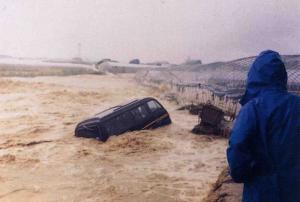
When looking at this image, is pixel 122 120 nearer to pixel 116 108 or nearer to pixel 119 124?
pixel 119 124

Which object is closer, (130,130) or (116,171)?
(116,171)

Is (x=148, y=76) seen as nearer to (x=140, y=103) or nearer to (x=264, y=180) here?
(x=140, y=103)

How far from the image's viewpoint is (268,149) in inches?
91.9

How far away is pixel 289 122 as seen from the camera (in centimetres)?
232

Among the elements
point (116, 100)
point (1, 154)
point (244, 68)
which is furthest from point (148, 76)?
point (1, 154)

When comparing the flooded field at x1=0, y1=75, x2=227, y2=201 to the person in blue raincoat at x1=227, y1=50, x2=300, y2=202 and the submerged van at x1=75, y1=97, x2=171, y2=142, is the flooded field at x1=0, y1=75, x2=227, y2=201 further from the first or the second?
the person in blue raincoat at x1=227, y1=50, x2=300, y2=202

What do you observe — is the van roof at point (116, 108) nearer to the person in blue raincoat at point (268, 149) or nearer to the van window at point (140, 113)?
the van window at point (140, 113)

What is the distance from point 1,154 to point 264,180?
8.63 meters

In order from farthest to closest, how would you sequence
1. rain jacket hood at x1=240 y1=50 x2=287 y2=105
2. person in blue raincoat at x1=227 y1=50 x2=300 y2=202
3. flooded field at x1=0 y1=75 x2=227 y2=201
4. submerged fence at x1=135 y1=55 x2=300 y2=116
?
1. submerged fence at x1=135 y1=55 x2=300 y2=116
2. flooded field at x1=0 y1=75 x2=227 y2=201
3. rain jacket hood at x1=240 y1=50 x2=287 y2=105
4. person in blue raincoat at x1=227 y1=50 x2=300 y2=202

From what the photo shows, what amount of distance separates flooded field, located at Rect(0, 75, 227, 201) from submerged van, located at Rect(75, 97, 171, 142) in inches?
8.6

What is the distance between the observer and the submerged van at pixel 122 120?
416 inches

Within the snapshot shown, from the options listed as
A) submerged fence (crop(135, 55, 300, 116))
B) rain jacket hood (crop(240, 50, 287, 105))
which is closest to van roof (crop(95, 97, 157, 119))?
submerged fence (crop(135, 55, 300, 116))

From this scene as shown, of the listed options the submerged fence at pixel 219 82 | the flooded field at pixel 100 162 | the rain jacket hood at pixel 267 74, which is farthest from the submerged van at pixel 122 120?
the rain jacket hood at pixel 267 74

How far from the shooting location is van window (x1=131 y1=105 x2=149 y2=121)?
1166 centimetres
